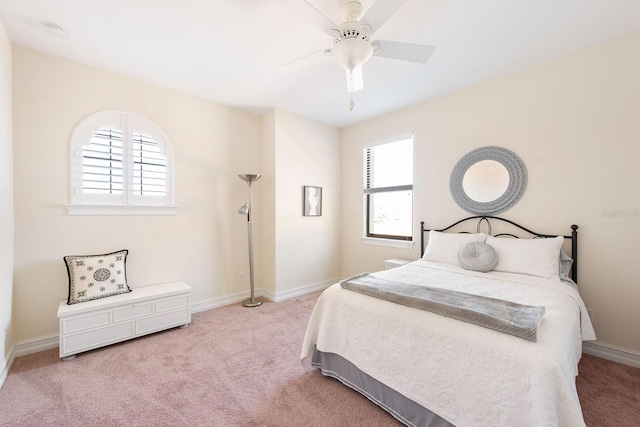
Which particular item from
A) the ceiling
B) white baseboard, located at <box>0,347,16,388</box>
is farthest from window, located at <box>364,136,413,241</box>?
white baseboard, located at <box>0,347,16,388</box>

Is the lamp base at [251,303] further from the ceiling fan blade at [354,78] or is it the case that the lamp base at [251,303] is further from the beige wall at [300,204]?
the ceiling fan blade at [354,78]

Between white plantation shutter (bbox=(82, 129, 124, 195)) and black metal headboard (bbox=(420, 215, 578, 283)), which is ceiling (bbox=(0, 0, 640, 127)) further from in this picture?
black metal headboard (bbox=(420, 215, 578, 283))

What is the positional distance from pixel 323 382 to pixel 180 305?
1.76 m

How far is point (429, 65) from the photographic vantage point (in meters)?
2.56

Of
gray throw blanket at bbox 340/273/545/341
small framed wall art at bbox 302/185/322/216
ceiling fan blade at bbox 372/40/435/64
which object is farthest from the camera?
small framed wall art at bbox 302/185/322/216

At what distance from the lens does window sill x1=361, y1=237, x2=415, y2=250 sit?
363 centimetres

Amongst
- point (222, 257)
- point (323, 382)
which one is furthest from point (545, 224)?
point (222, 257)

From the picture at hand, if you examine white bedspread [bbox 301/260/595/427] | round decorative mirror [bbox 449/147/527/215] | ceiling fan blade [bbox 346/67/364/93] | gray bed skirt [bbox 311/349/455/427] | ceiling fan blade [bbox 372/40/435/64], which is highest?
ceiling fan blade [bbox 372/40/435/64]

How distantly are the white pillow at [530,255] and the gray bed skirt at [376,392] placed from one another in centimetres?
164

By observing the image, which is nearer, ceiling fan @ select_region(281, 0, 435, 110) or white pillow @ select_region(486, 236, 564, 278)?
ceiling fan @ select_region(281, 0, 435, 110)

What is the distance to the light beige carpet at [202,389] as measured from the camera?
1.60m

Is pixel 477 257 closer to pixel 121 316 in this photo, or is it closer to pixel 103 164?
pixel 121 316

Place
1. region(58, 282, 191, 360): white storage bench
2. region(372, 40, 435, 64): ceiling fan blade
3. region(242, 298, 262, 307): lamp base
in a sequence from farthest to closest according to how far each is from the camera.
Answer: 1. region(242, 298, 262, 307): lamp base
2. region(58, 282, 191, 360): white storage bench
3. region(372, 40, 435, 64): ceiling fan blade

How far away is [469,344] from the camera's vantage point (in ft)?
4.29
